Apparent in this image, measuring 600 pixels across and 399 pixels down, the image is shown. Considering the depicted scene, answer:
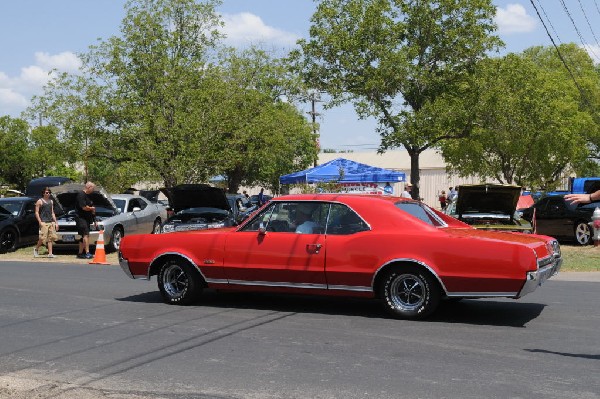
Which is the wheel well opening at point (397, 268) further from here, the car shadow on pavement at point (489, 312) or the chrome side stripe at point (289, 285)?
the car shadow on pavement at point (489, 312)

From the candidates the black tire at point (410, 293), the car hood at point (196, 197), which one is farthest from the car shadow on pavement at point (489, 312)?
the car hood at point (196, 197)

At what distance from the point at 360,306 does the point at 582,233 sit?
42.7 ft

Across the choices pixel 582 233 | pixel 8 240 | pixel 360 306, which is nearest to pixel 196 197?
pixel 8 240

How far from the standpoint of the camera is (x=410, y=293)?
9.05 metres

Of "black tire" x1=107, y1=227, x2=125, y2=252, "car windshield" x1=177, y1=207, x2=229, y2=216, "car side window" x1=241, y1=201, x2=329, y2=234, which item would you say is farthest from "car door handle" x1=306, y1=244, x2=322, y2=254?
"black tire" x1=107, y1=227, x2=125, y2=252

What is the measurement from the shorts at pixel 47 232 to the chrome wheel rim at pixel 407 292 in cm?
1187

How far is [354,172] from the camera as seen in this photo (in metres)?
29.8

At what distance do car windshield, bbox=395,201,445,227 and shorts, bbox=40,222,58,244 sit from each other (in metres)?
11.4

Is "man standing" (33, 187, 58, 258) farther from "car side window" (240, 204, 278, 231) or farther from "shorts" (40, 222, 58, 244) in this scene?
"car side window" (240, 204, 278, 231)

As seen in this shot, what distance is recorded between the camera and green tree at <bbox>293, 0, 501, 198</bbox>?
28.3 metres

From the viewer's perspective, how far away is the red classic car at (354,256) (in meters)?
8.64

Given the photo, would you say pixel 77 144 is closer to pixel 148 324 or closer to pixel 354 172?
pixel 354 172

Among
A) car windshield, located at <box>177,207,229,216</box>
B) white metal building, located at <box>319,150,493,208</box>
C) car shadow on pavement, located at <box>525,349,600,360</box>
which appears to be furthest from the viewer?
white metal building, located at <box>319,150,493,208</box>

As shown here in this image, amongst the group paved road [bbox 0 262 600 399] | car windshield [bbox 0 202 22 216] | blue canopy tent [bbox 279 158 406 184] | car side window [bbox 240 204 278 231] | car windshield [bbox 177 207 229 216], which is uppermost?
blue canopy tent [bbox 279 158 406 184]
